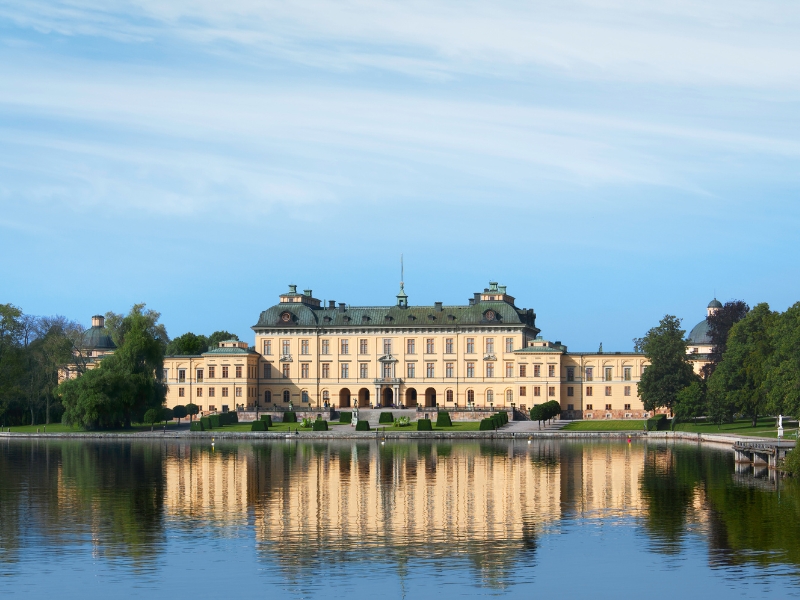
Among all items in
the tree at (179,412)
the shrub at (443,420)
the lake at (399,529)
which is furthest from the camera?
the tree at (179,412)

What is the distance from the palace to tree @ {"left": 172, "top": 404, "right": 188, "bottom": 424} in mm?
4736

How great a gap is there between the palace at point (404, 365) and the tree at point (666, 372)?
583 inches

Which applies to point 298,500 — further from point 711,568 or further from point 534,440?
point 534,440

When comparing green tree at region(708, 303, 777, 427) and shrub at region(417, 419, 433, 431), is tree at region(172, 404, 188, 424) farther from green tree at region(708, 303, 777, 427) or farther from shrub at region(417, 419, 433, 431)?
green tree at region(708, 303, 777, 427)

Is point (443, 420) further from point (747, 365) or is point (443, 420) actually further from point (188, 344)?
point (188, 344)

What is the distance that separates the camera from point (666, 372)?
318ft

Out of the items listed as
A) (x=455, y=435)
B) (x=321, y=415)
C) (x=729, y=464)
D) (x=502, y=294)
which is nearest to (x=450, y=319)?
(x=502, y=294)

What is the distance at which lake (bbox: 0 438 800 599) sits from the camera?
29.5 meters

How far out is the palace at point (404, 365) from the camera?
113375 mm

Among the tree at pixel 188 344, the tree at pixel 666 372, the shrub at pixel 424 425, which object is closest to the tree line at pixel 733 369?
the tree at pixel 666 372

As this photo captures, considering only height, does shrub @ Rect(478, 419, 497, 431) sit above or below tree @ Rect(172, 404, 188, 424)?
below

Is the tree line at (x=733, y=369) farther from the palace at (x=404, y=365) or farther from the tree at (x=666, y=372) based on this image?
the palace at (x=404, y=365)

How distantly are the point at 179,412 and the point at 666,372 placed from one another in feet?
151

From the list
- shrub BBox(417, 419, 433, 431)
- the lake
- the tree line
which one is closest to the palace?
the tree line
